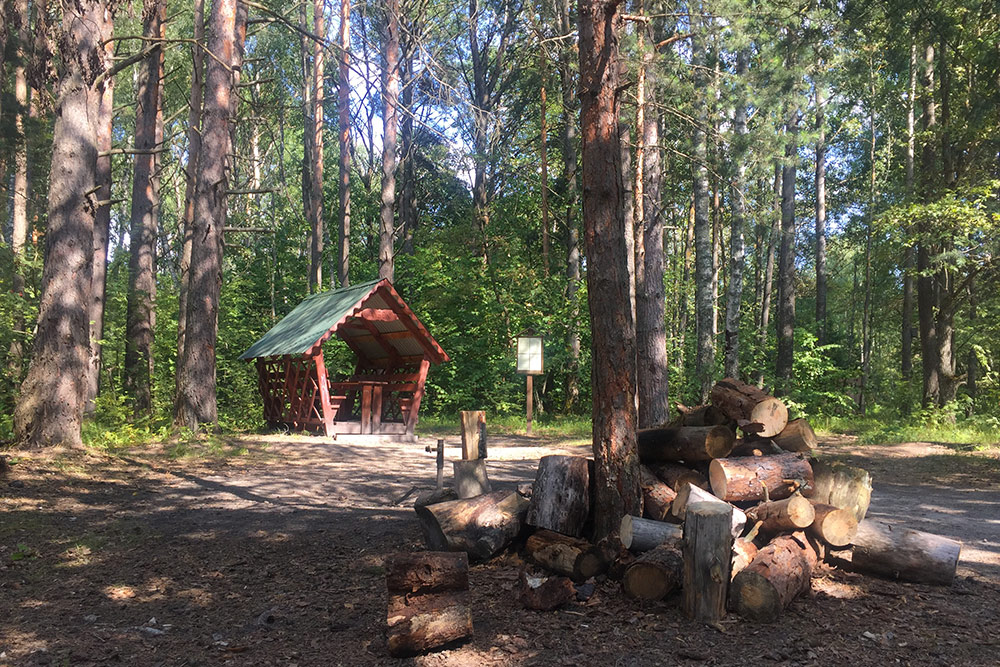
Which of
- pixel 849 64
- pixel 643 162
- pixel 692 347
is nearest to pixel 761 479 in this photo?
pixel 643 162

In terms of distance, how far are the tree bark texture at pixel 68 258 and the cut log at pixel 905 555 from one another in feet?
31.7

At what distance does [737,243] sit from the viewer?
64.7ft

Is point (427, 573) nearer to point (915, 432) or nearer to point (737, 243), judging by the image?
point (915, 432)

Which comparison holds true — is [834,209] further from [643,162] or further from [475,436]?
[475,436]

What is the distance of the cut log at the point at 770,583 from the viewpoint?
14.9 feet

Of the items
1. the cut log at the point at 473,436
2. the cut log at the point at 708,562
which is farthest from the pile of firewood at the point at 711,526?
the cut log at the point at 473,436

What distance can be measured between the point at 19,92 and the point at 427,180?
1585 cm

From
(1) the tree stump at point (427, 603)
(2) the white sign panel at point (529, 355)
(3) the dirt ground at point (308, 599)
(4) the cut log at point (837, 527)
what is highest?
(2) the white sign panel at point (529, 355)

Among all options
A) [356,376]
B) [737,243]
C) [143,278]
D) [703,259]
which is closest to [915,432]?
[703,259]

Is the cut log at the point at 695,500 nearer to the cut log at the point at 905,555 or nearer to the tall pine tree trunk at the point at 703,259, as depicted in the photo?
the cut log at the point at 905,555

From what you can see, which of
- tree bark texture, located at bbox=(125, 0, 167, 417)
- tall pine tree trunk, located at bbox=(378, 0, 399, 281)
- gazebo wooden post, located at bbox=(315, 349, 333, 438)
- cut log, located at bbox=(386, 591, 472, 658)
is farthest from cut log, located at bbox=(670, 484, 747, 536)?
tall pine tree trunk, located at bbox=(378, 0, 399, 281)

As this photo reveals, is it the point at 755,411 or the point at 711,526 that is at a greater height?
the point at 755,411

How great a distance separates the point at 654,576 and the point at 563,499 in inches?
43.3

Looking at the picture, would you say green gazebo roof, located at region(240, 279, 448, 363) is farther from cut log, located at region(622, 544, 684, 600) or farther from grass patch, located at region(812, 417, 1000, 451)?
cut log, located at region(622, 544, 684, 600)
